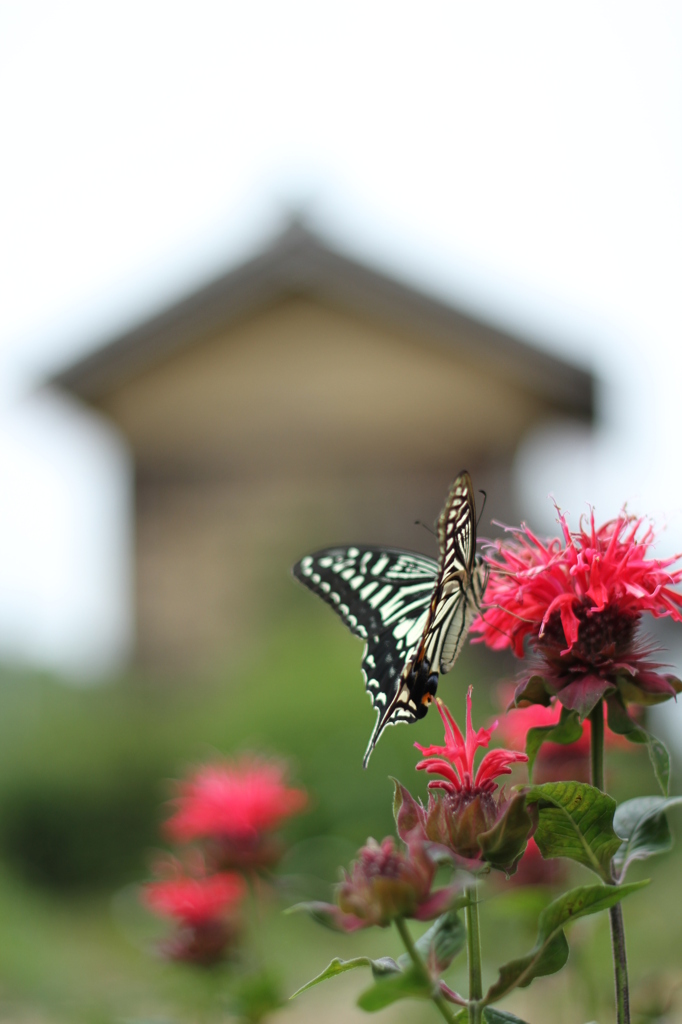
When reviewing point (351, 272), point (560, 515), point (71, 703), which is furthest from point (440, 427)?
point (560, 515)

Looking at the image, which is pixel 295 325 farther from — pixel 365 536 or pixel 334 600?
pixel 334 600

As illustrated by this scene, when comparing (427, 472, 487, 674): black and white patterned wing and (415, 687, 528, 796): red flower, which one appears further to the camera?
(427, 472, 487, 674): black and white patterned wing

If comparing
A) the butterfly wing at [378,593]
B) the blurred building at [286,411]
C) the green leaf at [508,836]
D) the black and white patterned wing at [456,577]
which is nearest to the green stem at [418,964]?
the green leaf at [508,836]

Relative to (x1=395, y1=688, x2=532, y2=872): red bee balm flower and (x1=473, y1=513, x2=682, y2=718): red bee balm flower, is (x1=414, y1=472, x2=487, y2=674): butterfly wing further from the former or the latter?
(x1=395, y1=688, x2=532, y2=872): red bee balm flower

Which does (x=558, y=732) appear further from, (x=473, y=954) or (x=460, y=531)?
(x=460, y=531)

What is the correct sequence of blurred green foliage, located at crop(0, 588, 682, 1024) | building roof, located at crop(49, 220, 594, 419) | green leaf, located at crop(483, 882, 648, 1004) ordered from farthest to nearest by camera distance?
1. building roof, located at crop(49, 220, 594, 419)
2. blurred green foliage, located at crop(0, 588, 682, 1024)
3. green leaf, located at crop(483, 882, 648, 1004)

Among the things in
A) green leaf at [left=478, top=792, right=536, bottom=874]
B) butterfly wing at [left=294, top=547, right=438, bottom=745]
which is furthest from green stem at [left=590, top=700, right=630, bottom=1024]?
butterfly wing at [left=294, top=547, right=438, bottom=745]

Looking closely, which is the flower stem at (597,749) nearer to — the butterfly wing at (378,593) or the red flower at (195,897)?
the butterfly wing at (378,593)

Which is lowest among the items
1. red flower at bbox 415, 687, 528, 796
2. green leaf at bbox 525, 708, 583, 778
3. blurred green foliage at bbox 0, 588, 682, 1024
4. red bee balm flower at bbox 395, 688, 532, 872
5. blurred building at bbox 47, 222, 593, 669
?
blurred green foliage at bbox 0, 588, 682, 1024
